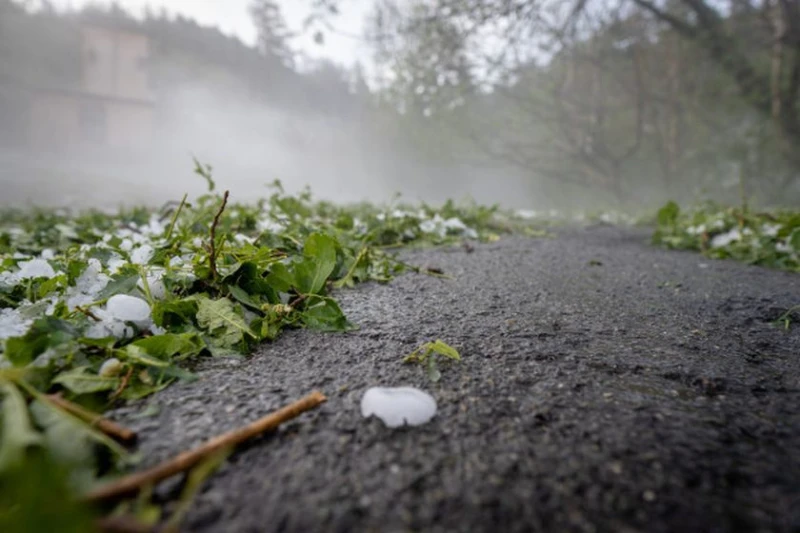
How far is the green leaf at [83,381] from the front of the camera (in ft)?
2.02

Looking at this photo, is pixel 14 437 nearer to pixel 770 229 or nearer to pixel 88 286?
pixel 88 286

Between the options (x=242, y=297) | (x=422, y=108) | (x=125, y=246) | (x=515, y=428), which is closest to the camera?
(x=515, y=428)

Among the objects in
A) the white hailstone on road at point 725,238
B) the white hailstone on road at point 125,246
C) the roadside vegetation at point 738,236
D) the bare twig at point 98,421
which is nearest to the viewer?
the bare twig at point 98,421

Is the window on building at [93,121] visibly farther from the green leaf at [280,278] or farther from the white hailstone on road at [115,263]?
the green leaf at [280,278]

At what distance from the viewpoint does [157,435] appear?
0.57 meters

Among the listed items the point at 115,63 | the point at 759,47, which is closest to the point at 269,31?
the point at 115,63

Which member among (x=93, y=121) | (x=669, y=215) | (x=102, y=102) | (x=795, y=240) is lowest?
(x=795, y=240)

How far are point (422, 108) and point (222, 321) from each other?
41.3ft

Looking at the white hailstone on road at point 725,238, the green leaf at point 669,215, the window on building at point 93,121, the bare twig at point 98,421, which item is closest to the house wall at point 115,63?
the window on building at point 93,121

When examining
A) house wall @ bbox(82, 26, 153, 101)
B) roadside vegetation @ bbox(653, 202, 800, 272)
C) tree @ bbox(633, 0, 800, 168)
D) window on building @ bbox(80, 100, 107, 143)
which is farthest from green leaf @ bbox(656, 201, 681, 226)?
house wall @ bbox(82, 26, 153, 101)

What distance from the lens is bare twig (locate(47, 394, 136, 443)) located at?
1.76ft

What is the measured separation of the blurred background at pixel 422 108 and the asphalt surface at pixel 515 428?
1.59m

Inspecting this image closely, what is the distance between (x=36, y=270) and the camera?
0.99 m

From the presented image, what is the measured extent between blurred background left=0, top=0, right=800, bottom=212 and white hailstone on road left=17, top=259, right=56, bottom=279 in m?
1.07
